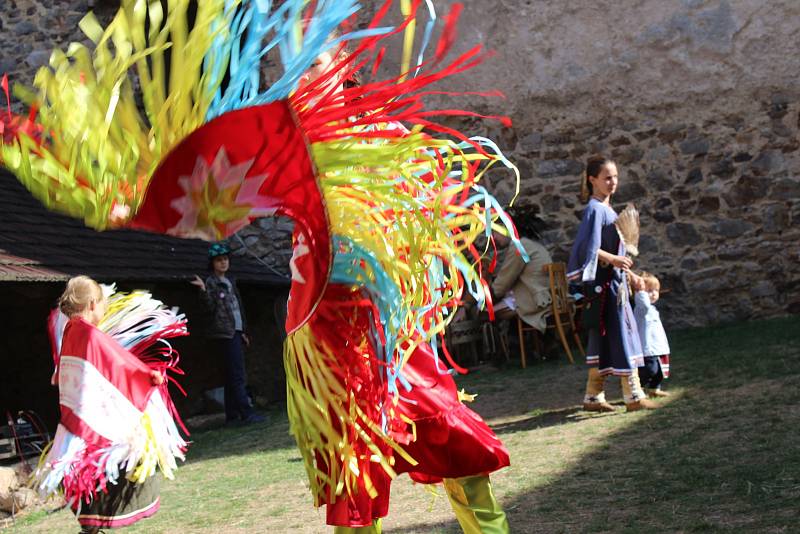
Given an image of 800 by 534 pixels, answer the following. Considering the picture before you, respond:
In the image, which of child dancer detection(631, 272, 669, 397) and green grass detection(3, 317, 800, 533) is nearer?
green grass detection(3, 317, 800, 533)

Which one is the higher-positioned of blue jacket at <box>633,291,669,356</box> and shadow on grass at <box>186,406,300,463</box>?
blue jacket at <box>633,291,669,356</box>

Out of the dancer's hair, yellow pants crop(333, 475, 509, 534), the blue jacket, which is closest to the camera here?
yellow pants crop(333, 475, 509, 534)

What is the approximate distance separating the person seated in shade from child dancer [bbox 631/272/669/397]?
300 cm

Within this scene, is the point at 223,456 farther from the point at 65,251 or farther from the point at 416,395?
the point at 416,395

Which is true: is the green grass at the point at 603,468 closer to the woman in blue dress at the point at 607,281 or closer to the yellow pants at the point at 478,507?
the woman in blue dress at the point at 607,281

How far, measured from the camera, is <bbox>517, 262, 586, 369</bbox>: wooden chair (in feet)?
32.2

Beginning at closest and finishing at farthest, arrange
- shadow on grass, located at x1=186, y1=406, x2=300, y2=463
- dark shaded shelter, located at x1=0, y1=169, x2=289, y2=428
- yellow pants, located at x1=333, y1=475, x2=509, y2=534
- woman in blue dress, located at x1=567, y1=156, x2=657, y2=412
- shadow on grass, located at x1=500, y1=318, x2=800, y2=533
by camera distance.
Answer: yellow pants, located at x1=333, y1=475, x2=509, y2=534, shadow on grass, located at x1=500, y1=318, x2=800, y2=533, woman in blue dress, located at x1=567, y1=156, x2=657, y2=412, shadow on grass, located at x1=186, y1=406, x2=300, y2=463, dark shaded shelter, located at x1=0, y1=169, x2=289, y2=428

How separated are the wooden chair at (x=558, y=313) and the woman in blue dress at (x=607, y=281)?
3276 millimetres

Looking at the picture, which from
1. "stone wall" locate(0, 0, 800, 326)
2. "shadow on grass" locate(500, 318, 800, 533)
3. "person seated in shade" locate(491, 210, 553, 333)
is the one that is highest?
"stone wall" locate(0, 0, 800, 326)

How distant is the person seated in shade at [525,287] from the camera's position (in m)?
9.88

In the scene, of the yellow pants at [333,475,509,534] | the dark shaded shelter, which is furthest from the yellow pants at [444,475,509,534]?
the dark shaded shelter

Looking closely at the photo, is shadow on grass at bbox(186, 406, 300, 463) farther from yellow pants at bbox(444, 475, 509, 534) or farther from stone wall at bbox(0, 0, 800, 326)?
yellow pants at bbox(444, 475, 509, 534)

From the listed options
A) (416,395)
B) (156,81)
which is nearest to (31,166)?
(156,81)

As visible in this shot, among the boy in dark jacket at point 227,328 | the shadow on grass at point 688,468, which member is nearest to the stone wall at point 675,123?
the boy in dark jacket at point 227,328
